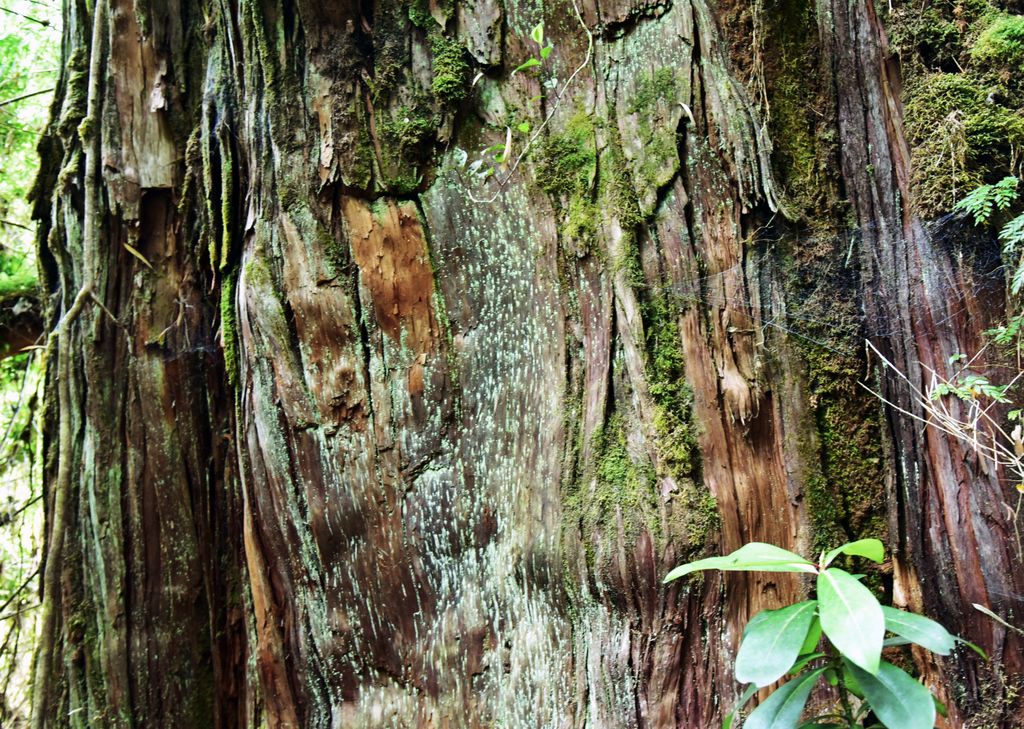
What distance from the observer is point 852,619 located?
127 centimetres

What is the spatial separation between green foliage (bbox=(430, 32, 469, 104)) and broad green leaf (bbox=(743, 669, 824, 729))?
1581 millimetres

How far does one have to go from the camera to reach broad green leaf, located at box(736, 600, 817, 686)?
52.6 inches

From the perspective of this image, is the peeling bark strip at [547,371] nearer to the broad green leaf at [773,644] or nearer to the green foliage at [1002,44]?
the green foliage at [1002,44]

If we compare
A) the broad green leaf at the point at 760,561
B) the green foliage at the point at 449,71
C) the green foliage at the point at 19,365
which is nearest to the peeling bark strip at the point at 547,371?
the green foliage at the point at 449,71

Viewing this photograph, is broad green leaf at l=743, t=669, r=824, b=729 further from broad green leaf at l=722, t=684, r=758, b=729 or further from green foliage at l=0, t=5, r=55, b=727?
green foliage at l=0, t=5, r=55, b=727

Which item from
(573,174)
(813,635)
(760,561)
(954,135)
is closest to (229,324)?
(573,174)

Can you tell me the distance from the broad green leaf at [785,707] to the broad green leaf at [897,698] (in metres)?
0.09

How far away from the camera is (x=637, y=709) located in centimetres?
179

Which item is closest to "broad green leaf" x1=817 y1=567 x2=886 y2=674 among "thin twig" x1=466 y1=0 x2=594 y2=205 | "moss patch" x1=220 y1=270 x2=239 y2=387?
→ "thin twig" x1=466 y1=0 x2=594 y2=205

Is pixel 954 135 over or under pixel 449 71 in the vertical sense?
under

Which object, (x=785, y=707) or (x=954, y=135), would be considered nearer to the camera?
(x=785, y=707)

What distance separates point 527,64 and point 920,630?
1537 mm

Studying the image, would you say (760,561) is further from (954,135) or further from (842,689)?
(954,135)

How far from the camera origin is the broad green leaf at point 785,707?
4.66 feet
